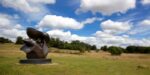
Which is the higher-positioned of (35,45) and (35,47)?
(35,45)

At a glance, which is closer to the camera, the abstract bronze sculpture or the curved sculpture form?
the abstract bronze sculpture

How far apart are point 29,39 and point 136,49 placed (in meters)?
80.2

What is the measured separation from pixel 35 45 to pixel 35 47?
0.23 metres

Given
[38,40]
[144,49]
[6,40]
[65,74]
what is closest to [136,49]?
[144,49]

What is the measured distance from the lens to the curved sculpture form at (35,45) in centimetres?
2803

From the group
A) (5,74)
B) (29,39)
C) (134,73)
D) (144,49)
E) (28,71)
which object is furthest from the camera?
(144,49)

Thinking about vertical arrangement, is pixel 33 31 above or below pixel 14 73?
above

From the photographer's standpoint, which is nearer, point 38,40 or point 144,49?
point 38,40

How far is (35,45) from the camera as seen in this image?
92.0ft

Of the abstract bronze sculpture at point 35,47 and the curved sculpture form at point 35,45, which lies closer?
the abstract bronze sculpture at point 35,47

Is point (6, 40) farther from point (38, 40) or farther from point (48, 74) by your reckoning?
point (48, 74)

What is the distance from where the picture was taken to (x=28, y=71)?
21.5m

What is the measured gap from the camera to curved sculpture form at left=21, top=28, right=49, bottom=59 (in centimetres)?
2803

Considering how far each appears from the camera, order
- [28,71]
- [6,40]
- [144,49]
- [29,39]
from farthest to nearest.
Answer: [6,40] < [144,49] < [29,39] < [28,71]
